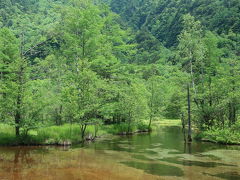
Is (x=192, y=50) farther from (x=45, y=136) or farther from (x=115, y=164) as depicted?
(x=115, y=164)

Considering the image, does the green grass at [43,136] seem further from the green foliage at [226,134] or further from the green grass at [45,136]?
the green foliage at [226,134]

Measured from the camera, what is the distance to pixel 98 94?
30891 mm

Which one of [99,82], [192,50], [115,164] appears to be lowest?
[115,164]

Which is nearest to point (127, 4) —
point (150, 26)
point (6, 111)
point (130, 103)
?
point (150, 26)

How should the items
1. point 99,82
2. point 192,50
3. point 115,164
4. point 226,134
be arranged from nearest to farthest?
point 115,164
point 226,134
point 99,82
point 192,50

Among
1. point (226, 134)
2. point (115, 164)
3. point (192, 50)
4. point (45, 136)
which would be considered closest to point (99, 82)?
point (45, 136)

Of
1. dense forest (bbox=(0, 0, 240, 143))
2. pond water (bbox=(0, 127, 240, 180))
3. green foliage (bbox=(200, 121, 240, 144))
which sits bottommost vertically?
pond water (bbox=(0, 127, 240, 180))

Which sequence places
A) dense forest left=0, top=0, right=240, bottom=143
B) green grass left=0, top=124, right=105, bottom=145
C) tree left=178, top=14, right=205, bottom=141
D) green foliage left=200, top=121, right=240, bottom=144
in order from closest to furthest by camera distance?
green grass left=0, top=124, right=105, bottom=145 < dense forest left=0, top=0, right=240, bottom=143 < green foliage left=200, top=121, right=240, bottom=144 < tree left=178, top=14, right=205, bottom=141

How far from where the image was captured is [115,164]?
17344 mm

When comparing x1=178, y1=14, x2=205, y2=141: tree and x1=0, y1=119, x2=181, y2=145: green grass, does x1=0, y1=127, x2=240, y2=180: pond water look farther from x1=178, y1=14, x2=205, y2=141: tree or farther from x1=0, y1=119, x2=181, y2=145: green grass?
x1=178, y1=14, x2=205, y2=141: tree

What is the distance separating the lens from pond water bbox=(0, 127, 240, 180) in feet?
47.7

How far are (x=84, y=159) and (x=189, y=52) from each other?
68.6 ft

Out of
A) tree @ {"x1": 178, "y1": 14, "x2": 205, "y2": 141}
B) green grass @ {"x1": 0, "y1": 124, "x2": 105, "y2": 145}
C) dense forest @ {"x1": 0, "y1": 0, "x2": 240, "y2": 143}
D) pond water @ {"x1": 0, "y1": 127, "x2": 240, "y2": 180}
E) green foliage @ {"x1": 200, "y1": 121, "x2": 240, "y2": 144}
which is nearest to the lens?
pond water @ {"x1": 0, "y1": 127, "x2": 240, "y2": 180}

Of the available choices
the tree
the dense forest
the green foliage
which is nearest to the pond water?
the dense forest
